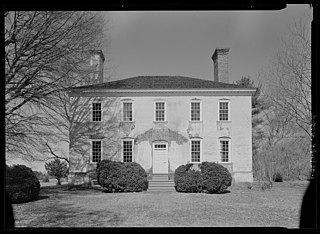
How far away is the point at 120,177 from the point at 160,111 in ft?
10.1

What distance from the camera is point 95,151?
10836 mm

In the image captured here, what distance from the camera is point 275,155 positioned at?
10.1 meters

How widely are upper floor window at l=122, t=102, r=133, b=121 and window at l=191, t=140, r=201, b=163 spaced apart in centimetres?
234

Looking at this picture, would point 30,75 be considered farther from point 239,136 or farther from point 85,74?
point 239,136

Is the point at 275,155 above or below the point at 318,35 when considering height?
below

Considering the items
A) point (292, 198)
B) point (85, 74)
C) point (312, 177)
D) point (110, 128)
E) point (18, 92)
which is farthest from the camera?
point (110, 128)

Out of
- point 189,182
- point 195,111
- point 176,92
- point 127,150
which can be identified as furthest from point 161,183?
point 176,92

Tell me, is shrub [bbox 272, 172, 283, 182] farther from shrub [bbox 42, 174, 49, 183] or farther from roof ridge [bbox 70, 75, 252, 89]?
shrub [bbox 42, 174, 49, 183]

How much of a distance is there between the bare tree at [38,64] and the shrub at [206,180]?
398 cm

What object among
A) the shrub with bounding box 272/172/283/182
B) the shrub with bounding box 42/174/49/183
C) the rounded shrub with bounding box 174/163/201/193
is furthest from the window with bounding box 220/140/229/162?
the shrub with bounding box 42/174/49/183

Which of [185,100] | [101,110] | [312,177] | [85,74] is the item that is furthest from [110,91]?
[312,177]

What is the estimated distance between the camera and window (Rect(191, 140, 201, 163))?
10875 millimetres

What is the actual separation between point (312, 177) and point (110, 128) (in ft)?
27.2

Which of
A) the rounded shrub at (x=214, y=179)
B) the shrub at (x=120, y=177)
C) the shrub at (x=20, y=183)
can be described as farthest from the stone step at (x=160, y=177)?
the shrub at (x=20, y=183)
